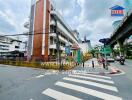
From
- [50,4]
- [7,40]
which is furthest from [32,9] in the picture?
[7,40]

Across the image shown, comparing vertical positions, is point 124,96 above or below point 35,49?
below

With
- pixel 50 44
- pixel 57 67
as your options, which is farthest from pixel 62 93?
pixel 50 44

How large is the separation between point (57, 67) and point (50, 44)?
1101 inches

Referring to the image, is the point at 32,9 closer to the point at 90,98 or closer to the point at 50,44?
the point at 50,44

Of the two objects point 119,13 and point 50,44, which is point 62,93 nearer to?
point 119,13

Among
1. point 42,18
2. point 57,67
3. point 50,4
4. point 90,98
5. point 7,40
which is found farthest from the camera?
point 7,40

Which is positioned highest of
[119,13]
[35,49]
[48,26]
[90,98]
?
[48,26]

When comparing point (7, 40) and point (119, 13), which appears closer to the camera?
point (119, 13)

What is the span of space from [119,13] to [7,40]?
4219 inches

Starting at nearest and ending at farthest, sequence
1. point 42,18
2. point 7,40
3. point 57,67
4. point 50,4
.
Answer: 1. point 57,67
2. point 42,18
3. point 50,4
4. point 7,40

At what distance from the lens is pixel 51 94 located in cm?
859

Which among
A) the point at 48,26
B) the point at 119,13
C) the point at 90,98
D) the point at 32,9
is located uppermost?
the point at 32,9

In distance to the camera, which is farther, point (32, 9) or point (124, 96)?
point (32, 9)

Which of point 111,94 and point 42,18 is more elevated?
point 42,18
